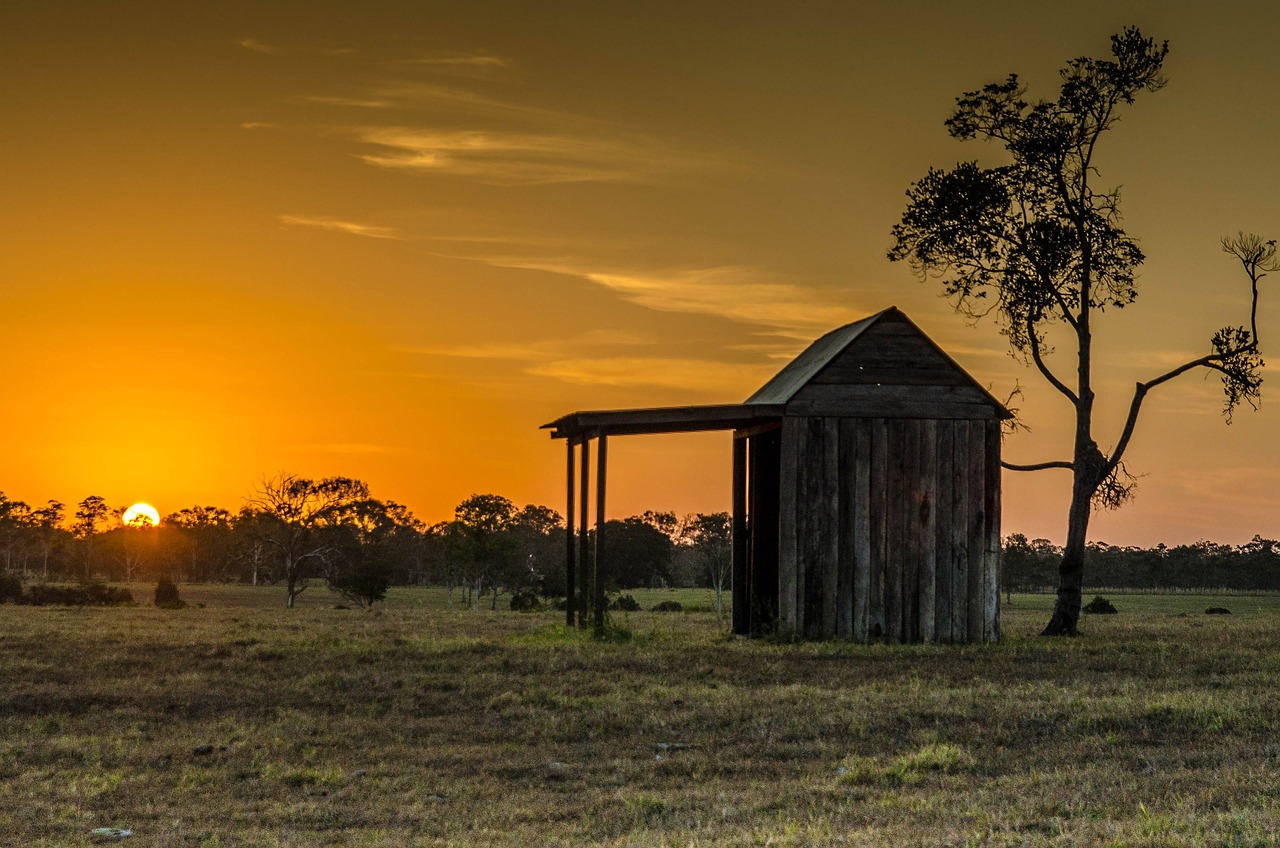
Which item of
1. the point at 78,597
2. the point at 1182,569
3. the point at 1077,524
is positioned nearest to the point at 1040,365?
the point at 1077,524

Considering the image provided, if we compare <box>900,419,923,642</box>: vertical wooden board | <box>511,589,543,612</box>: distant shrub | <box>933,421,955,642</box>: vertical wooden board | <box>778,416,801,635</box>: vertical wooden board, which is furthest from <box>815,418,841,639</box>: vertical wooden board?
<box>511,589,543,612</box>: distant shrub

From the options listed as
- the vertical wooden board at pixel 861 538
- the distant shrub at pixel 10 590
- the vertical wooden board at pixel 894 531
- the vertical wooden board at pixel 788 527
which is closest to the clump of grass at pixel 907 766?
the vertical wooden board at pixel 788 527

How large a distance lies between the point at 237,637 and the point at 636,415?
833cm

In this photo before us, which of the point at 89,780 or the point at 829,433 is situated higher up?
the point at 829,433

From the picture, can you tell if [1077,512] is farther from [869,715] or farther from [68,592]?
[68,592]

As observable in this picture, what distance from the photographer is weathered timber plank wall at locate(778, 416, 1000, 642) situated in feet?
77.4

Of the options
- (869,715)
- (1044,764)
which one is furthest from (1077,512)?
(1044,764)

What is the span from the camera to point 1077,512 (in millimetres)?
28562

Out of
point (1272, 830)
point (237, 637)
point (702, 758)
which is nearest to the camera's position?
point (1272, 830)

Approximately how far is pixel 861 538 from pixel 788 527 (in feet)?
4.34

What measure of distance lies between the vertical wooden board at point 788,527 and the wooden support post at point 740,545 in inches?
98.4

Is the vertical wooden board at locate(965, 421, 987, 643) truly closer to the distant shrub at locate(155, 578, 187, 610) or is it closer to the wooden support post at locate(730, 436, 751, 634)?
the wooden support post at locate(730, 436, 751, 634)

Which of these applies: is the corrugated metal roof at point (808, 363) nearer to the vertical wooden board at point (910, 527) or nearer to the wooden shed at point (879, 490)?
the wooden shed at point (879, 490)

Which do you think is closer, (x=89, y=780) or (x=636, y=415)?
(x=89, y=780)
